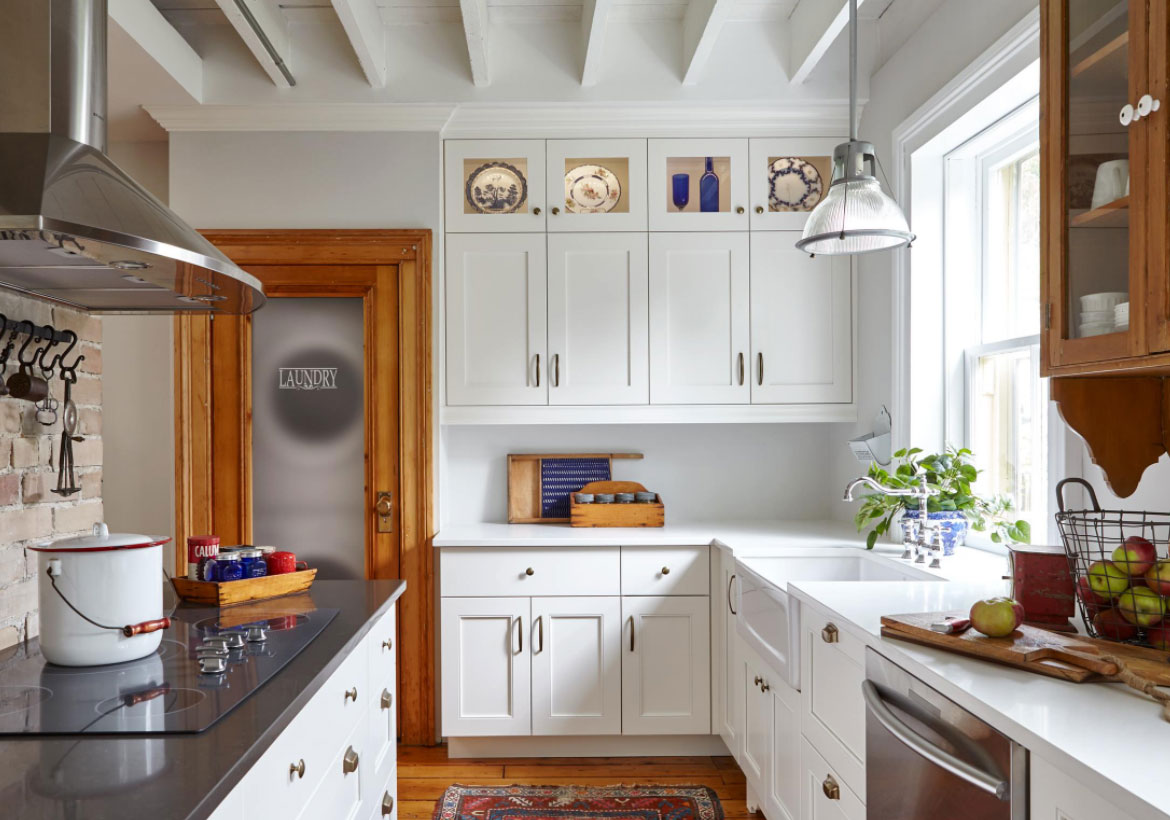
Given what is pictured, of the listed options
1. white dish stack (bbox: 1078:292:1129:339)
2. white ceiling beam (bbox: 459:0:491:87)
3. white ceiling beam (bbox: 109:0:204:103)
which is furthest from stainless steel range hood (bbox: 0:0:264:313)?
white dish stack (bbox: 1078:292:1129:339)

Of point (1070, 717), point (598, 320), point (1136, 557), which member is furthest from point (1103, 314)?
point (598, 320)

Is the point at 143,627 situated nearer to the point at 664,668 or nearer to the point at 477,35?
the point at 664,668

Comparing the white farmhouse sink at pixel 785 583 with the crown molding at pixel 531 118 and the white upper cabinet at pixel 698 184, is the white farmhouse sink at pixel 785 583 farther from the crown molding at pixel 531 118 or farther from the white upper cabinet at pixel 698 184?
the crown molding at pixel 531 118

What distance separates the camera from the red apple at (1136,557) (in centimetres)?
136

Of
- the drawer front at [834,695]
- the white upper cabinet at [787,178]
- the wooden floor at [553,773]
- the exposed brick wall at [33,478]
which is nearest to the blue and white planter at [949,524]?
the drawer front at [834,695]

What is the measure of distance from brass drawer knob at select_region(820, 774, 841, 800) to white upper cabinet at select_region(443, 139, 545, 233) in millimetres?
2257

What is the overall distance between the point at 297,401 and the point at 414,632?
104 cm

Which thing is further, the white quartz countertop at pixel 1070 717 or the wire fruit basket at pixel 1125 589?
the wire fruit basket at pixel 1125 589

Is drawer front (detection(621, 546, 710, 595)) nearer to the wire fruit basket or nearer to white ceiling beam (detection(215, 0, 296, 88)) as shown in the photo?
the wire fruit basket

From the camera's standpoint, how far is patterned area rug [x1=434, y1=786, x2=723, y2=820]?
2689 millimetres

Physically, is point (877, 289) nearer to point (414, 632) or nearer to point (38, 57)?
point (414, 632)

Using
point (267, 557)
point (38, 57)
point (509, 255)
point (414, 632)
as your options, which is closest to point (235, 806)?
point (267, 557)

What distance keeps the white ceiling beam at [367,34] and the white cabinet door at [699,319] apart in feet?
4.12

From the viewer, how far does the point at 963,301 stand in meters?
2.82
